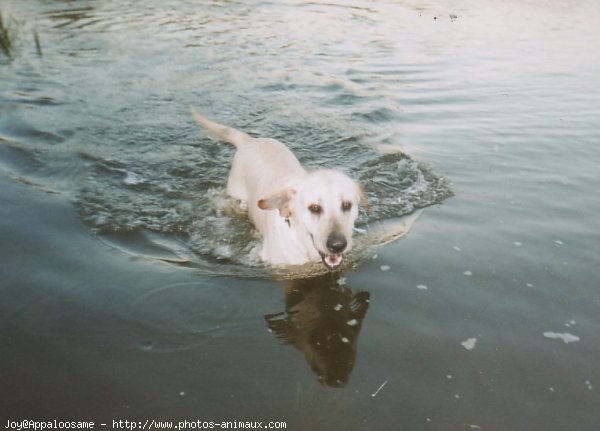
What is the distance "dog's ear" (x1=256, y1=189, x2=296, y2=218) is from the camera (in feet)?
13.5

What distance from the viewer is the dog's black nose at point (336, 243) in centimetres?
380

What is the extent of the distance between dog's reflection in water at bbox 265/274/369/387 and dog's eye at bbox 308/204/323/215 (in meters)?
0.68

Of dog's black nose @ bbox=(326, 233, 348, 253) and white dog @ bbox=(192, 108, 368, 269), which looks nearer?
dog's black nose @ bbox=(326, 233, 348, 253)

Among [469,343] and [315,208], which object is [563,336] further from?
[315,208]

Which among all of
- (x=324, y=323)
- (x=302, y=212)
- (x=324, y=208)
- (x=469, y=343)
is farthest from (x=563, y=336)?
(x=302, y=212)

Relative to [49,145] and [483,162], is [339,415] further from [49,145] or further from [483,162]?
[49,145]

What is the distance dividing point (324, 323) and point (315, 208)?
2.93 feet

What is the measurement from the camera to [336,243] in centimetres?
380

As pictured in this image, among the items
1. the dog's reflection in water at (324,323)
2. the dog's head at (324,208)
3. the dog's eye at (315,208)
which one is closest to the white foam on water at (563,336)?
the dog's reflection in water at (324,323)

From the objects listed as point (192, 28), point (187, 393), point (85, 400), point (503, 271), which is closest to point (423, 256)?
point (503, 271)

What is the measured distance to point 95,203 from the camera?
18.4 feet

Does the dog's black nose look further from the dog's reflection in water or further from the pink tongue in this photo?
the dog's reflection in water

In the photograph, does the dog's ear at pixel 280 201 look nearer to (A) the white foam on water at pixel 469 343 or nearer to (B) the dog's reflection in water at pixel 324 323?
(B) the dog's reflection in water at pixel 324 323

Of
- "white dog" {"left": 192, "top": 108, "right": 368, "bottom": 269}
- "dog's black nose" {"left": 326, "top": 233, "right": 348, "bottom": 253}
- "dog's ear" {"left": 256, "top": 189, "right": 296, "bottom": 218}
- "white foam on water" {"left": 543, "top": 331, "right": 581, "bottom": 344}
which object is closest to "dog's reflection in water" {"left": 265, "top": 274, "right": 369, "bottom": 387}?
"white dog" {"left": 192, "top": 108, "right": 368, "bottom": 269}
